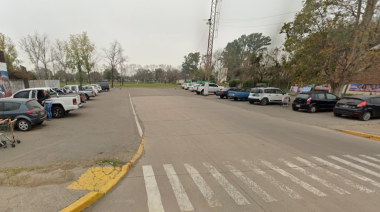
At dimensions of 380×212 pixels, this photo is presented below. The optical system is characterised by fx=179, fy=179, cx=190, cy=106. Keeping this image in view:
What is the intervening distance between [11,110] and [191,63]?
98.8m

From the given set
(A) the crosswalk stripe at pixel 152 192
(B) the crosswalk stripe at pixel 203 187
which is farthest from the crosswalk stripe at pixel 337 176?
(A) the crosswalk stripe at pixel 152 192

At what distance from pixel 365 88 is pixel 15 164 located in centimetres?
3957

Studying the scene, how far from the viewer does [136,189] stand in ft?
11.3

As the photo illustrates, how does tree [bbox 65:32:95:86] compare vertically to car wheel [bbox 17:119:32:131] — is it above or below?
above

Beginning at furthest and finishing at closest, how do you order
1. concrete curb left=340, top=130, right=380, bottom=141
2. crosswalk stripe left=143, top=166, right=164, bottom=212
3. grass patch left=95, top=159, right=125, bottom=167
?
concrete curb left=340, top=130, right=380, bottom=141, grass patch left=95, top=159, right=125, bottom=167, crosswalk stripe left=143, top=166, right=164, bottom=212

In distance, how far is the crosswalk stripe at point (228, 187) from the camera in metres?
3.17

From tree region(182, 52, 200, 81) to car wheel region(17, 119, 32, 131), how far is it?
9519 cm

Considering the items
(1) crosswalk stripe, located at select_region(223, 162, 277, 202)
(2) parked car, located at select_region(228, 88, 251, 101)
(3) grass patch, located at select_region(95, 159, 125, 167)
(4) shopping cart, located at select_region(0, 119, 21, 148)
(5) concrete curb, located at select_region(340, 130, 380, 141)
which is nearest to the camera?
(1) crosswalk stripe, located at select_region(223, 162, 277, 202)

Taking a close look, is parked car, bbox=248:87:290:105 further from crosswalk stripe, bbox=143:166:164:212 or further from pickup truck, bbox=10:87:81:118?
crosswalk stripe, bbox=143:166:164:212

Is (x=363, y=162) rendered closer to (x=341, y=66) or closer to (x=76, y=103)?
(x=76, y=103)

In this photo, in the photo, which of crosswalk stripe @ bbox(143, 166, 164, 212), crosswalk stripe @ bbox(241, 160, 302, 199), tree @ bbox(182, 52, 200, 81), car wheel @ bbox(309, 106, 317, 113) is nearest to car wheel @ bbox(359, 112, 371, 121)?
car wheel @ bbox(309, 106, 317, 113)

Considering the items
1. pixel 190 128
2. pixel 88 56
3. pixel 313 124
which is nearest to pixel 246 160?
pixel 190 128

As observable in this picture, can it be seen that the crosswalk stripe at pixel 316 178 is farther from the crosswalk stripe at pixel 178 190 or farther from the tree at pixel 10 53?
the tree at pixel 10 53

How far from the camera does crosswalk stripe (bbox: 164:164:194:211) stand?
9.84ft
